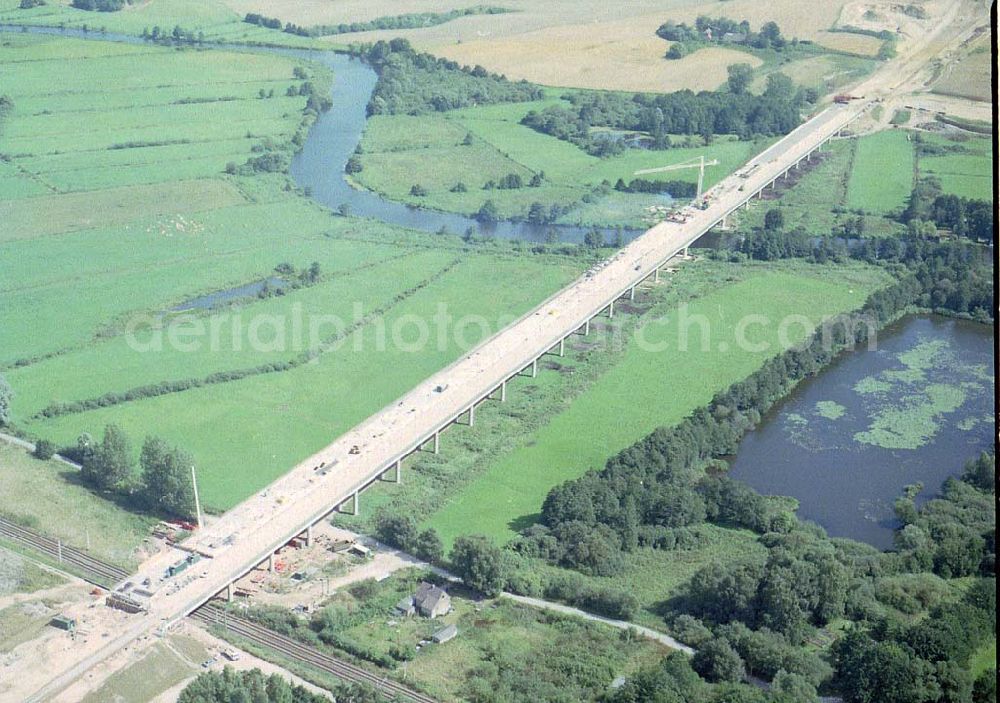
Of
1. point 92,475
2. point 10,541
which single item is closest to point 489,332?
point 92,475

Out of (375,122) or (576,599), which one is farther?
(375,122)

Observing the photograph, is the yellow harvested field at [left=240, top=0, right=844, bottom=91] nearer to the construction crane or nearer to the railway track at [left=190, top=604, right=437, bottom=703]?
the construction crane

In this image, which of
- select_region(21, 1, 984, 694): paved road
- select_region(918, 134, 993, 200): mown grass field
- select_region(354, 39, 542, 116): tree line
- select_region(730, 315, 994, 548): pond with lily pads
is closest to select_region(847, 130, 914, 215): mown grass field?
select_region(918, 134, 993, 200): mown grass field

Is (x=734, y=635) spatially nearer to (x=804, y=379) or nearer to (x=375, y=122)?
(x=804, y=379)

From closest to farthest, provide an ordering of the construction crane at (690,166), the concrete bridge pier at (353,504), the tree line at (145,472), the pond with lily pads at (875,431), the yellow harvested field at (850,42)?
the tree line at (145,472) < the concrete bridge pier at (353,504) < the pond with lily pads at (875,431) < the construction crane at (690,166) < the yellow harvested field at (850,42)

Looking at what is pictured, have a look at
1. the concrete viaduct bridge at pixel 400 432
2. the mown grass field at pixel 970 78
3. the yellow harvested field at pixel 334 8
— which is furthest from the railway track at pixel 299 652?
the yellow harvested field at pixel 334 8

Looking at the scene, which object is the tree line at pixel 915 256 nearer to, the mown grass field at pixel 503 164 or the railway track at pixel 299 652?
the mown grass field at pixel 503 164
